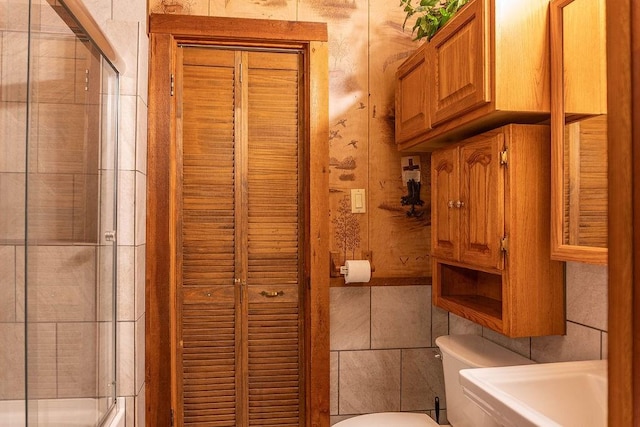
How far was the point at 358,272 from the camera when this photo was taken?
2100 millimetres

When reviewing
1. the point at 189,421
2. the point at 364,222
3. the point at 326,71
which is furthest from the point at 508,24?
the point at 189,421

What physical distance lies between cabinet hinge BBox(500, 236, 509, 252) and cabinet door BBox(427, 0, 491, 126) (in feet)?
1.36

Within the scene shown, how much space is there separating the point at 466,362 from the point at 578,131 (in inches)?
33.9

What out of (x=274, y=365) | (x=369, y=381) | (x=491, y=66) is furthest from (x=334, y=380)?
(x=491, y=66)

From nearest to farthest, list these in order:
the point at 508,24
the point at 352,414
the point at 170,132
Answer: the point at 508,24 < the point at 170,132 < the point at 352,414

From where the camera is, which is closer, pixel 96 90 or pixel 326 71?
pixel 96 90

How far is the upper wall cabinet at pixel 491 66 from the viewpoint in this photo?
4.63 feet

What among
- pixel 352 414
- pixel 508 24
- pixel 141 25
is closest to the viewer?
pixel 508 24

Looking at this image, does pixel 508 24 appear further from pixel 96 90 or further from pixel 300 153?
pixel 96 90

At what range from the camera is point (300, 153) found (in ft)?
7.23

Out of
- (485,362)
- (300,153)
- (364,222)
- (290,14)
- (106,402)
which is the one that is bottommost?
(106,402)

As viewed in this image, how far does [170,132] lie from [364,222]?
0.93 metres

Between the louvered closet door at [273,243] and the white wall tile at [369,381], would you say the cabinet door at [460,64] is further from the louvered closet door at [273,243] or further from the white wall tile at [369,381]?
the white wall tile at [369,381]

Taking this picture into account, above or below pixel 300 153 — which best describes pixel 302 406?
below
